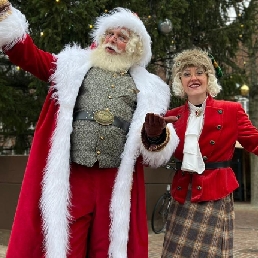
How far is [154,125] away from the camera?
3002 millimetres

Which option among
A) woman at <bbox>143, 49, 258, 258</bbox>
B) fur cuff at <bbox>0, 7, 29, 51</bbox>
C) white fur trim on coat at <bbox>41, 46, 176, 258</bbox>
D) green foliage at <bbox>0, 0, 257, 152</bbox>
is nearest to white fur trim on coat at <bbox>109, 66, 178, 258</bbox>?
white fur trim on coat at <bbox>41, 46, 176, 258</bbox>

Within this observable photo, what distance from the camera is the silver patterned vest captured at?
3207 mm

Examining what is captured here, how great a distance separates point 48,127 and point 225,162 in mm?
1302

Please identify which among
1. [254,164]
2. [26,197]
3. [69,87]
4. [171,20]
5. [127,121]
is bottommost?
[26,197]

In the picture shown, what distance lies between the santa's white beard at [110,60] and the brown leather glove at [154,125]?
62 centimetres

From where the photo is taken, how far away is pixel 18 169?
7.39 meters

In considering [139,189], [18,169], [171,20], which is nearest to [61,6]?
[171,20]

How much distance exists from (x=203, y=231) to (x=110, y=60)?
1424 millimetres

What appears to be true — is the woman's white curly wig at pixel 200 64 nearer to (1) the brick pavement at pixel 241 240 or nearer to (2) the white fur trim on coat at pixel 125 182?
(2) the white fur trim on coat at pixel 125 182

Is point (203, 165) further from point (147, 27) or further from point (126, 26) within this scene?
point (147, 27)

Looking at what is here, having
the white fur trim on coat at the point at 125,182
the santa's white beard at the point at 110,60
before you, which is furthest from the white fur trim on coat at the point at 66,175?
the santa's white beard at the point at 110,60

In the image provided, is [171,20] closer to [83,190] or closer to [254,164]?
[83,190]

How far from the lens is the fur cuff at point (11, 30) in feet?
9.82

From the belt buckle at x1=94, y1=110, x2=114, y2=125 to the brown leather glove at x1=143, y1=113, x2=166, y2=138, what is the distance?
0.95 feet
